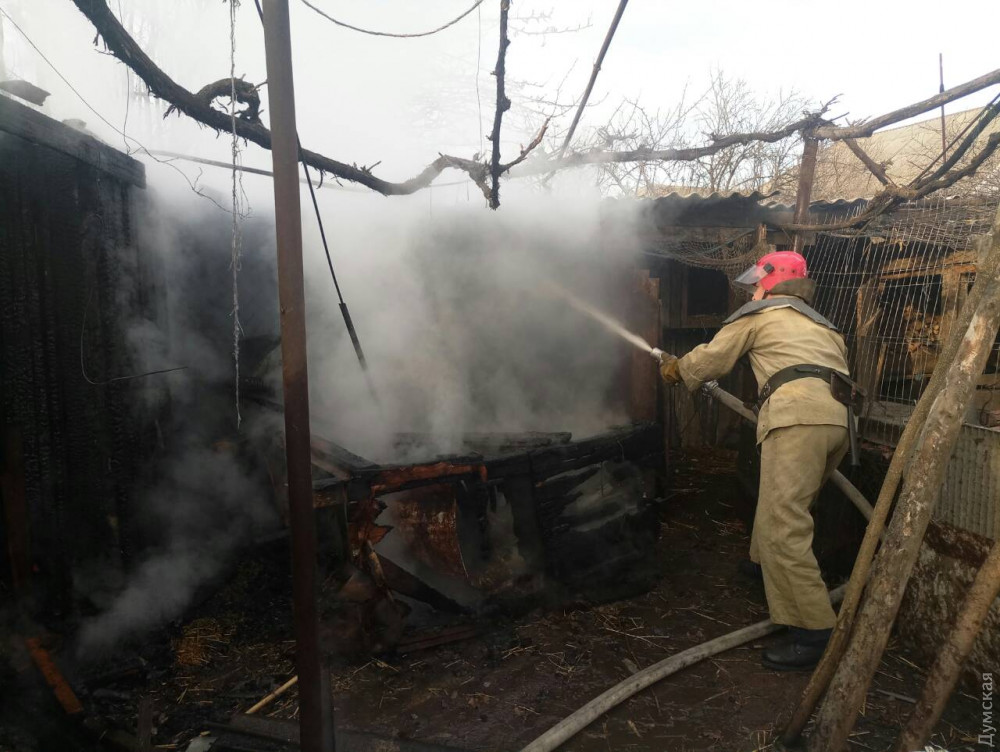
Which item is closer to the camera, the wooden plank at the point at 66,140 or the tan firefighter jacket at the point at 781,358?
the wooden plank at the point at 66,140

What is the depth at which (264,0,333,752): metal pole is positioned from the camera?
228cm

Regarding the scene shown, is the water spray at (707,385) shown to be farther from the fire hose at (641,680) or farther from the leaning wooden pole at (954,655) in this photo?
the leaning wooden pole at (954,655)

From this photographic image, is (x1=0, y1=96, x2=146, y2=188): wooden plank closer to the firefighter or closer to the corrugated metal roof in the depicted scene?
the firefighter

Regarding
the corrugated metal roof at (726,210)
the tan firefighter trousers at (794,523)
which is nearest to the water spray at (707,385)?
the tan firefighter trousers at (794,523)

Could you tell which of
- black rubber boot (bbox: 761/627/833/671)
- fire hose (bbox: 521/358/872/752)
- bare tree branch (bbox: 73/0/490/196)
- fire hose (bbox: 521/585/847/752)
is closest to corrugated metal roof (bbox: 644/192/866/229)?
fire hose (bbox: 521/358/872/752)

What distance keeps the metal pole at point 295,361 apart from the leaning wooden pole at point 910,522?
84.3 inches

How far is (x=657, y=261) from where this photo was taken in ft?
27.9

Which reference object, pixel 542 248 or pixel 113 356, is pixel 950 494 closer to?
pixel 542 248

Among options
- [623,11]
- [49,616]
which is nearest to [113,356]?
[49,616]

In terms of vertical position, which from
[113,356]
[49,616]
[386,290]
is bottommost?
[49,616]

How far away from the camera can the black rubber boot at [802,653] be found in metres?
3.67

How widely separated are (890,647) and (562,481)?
2.41 m

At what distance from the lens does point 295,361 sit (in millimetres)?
2367

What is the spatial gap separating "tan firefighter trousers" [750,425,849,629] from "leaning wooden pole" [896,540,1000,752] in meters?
1.56
